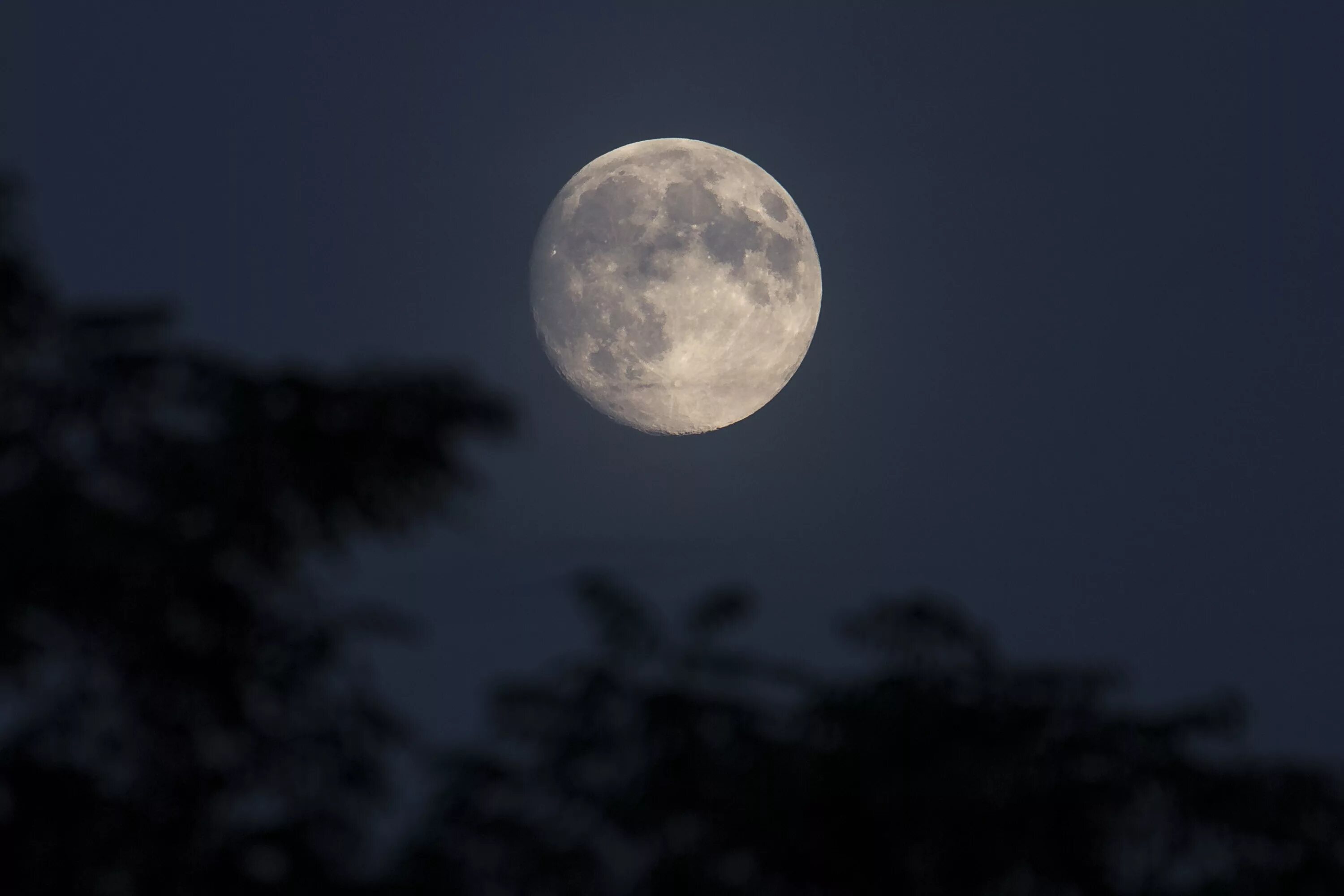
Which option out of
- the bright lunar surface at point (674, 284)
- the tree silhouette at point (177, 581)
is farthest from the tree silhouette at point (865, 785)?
the bright lunar surface at point (674, 284)

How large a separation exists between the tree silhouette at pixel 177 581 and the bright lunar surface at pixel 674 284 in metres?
16.0

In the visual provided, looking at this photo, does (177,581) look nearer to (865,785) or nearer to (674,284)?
(865,785)

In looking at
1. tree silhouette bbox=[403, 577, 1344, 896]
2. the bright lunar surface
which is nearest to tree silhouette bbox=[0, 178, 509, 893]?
tree silhouette bbox=[403, 577, 1344, 896]

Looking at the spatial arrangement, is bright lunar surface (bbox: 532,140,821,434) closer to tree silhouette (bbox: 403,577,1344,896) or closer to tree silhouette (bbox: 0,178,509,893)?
tree silhouette (bbox: 403,577,1344,896)

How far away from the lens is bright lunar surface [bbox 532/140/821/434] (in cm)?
2133

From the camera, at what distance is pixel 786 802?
11742mm

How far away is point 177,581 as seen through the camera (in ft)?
16.4

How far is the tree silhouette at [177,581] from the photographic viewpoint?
5.15 meters

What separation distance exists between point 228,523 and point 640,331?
16.8m

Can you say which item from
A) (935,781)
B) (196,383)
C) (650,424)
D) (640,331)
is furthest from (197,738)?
(650,424)

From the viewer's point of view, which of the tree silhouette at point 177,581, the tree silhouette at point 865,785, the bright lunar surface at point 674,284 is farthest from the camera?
the bright lunar surface at point 674,284

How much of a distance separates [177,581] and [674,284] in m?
16.7

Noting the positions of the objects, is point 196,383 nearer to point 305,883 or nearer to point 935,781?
point 305,883

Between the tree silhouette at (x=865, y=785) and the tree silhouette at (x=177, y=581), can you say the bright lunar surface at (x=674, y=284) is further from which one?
the tree silhouette at (x=177, y=581)
